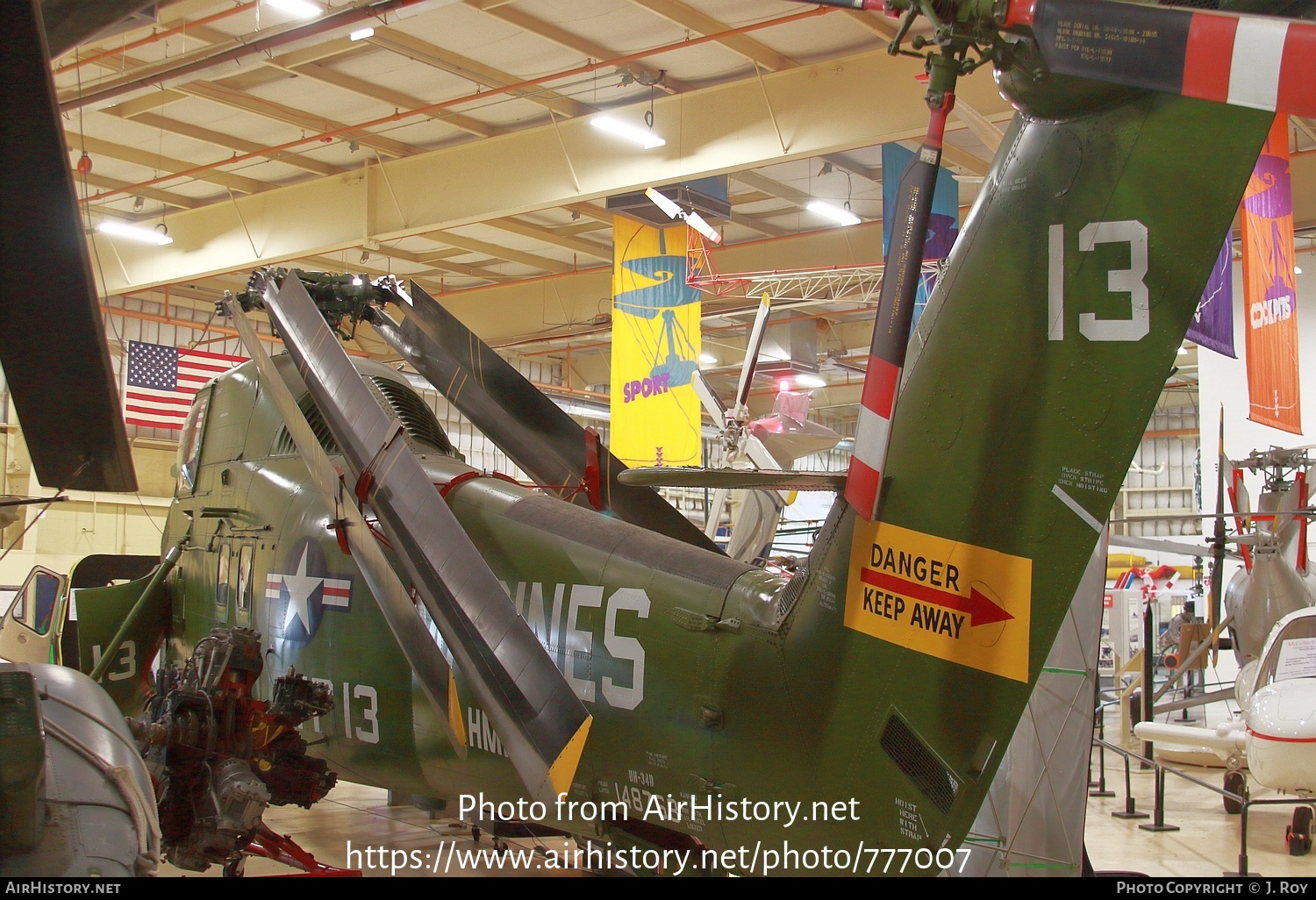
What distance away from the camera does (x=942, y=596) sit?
3.65 m

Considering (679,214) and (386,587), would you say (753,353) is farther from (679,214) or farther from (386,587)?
(386,587)

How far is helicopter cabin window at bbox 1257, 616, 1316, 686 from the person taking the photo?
344 inches

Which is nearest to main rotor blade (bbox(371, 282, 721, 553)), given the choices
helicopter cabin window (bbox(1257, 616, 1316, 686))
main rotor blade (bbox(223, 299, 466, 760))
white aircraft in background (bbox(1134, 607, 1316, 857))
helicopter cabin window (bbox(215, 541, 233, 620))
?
main rotor blade (bbox(223, 299, 466, 760))

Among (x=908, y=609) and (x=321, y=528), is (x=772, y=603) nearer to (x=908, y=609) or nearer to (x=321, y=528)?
(x=908, y=609)

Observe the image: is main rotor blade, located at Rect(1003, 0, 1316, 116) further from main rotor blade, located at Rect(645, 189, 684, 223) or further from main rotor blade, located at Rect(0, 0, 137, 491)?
main rotor blade, located at Rect(645, 189, 684, 223)

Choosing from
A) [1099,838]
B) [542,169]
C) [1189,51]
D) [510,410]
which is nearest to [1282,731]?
[1099,838]

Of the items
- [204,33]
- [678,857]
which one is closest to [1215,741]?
[678,857]

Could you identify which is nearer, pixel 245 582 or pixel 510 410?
pixel 510 410

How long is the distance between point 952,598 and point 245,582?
5.10m

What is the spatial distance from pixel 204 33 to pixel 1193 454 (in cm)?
4586

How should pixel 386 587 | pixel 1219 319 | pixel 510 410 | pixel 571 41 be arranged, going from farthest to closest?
pixel 571 41, pixel 1219 319, pixel 510 410, pixel 386 587

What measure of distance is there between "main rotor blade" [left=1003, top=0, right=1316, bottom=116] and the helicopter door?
7.06 metres

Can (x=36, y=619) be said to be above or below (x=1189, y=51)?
below

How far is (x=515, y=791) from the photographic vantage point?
5289 millimetres
